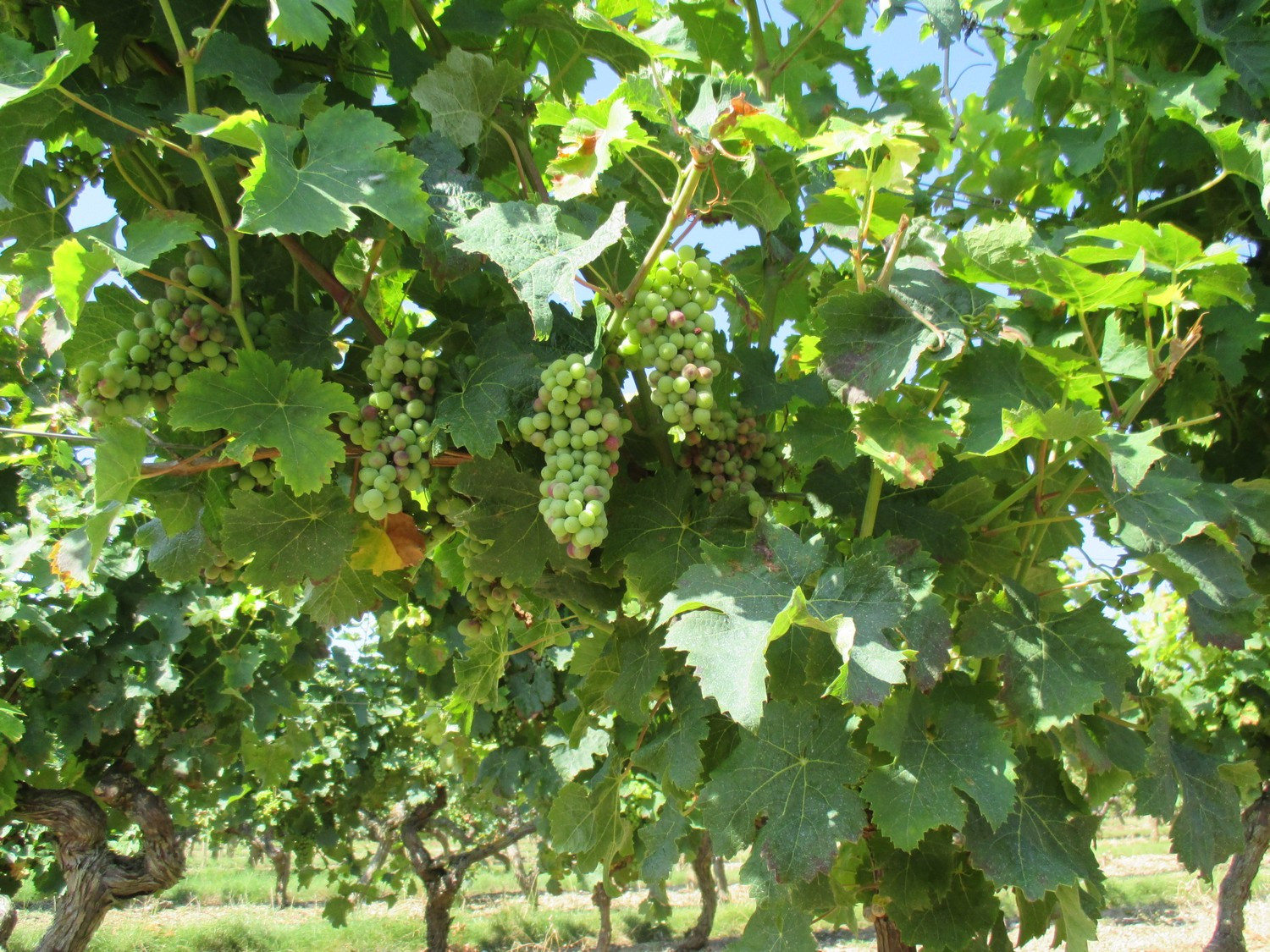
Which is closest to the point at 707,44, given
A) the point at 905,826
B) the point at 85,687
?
the point at 905,826

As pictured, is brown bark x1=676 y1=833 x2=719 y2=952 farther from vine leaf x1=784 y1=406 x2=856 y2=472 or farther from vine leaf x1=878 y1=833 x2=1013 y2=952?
vine leaf x1=784 y1=406 x2=856 y2=472

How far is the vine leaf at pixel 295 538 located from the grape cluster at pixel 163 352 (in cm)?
20

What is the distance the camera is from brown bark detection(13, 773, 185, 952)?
4.46 metres

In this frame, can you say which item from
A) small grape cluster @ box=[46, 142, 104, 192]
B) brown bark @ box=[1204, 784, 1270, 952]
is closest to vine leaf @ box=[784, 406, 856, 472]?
small grape cluster @ box=[46, 142, 104, 192]

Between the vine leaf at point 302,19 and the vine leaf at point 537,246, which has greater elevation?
the vine leaf at point 302,19

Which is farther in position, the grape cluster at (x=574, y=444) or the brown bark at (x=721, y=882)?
the brown bark at (x=721, y=882)

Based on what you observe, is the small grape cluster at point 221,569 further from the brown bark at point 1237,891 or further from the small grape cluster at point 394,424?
the brown bark at point 1237,891

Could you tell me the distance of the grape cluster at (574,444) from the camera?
3.89ft

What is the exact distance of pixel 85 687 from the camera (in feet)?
16.3

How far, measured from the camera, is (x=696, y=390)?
1244 millimetres

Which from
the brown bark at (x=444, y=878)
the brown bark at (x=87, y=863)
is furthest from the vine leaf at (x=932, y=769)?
the brown bark at (x=444, y=878)

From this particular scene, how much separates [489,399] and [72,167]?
896 mm

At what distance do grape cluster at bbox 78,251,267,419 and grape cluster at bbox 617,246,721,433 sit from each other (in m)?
0.61

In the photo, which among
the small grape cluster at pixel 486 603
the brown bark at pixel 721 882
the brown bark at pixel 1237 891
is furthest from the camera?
the brown bark at pixel 721 882
